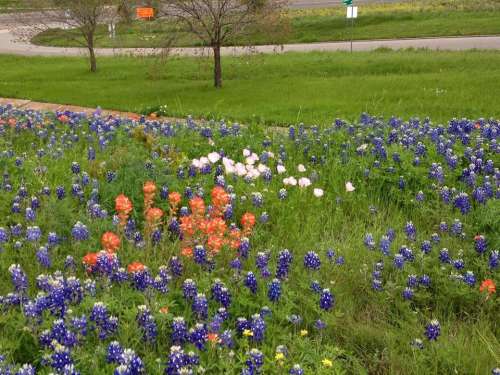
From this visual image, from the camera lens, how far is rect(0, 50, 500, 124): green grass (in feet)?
38.0

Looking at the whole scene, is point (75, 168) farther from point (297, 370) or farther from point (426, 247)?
point (297, 370)

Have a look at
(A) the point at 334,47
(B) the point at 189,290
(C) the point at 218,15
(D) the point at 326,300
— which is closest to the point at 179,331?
(B) the point at 189,290

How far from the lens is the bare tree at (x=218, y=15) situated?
1502 centimetres

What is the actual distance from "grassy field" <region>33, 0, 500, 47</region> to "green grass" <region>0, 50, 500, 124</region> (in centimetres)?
441

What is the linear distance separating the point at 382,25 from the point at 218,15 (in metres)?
17.3

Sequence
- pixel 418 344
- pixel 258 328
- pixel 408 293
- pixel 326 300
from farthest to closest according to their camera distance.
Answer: pixel 408 293
pixel 326 300
pixel 418 344
pixel 258 328

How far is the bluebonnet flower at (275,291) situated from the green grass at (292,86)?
19.8ft

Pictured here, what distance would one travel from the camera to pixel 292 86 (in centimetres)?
1534

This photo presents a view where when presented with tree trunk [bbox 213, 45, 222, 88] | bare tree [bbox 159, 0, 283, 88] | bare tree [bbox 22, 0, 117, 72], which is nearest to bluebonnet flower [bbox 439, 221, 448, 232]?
bare tree [bbox 159, 0, 283, 88]

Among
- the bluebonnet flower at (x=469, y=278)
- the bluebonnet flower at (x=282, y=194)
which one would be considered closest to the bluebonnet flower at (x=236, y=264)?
the bluebonnet flower at (x=282, y=194)

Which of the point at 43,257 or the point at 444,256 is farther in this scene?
the point at 444,256

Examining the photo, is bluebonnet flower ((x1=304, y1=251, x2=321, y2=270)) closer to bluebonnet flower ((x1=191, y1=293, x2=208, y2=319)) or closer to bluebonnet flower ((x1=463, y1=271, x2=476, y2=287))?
bluebonnet flower ((x1=191, y1=293, x2=208, y2=319))

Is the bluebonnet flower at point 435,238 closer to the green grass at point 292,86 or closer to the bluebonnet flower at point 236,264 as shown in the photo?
the bluebonnet flower at point 236,264

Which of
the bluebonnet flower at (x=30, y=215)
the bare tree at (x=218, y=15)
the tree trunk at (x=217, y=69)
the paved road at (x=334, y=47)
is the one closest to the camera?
the bluebonnet flower at (x=30, y=215)
